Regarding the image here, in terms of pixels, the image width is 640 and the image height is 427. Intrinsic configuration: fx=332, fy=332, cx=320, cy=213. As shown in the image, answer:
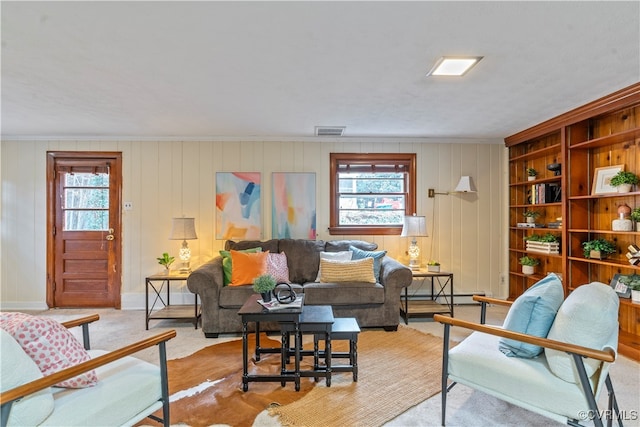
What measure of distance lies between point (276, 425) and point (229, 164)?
3.36m

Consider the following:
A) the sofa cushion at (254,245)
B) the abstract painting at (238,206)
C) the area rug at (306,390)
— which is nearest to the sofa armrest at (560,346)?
the area rug at (306,390)

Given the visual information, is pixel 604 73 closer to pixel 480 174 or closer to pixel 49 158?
pixel 480 174

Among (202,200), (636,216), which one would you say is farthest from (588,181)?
(202,200)

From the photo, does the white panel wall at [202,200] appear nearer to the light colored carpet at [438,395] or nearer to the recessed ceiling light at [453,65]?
the light colored carpet at [438,395]

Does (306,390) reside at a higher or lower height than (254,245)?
lower

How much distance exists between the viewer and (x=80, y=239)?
442cm

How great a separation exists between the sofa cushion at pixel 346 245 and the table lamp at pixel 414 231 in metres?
0.45

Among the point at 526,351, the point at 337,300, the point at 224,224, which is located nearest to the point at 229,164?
the point at 224,224

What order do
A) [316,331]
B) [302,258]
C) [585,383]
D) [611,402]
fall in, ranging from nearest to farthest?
[585,383], [611,402], [316,331], [302,258]

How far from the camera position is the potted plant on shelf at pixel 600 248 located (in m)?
3.23

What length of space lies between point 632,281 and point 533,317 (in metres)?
1.99

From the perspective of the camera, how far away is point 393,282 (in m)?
3.52

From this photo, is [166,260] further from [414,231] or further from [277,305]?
[414,231]

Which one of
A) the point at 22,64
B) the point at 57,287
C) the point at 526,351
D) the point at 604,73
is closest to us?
the point at 526,351
